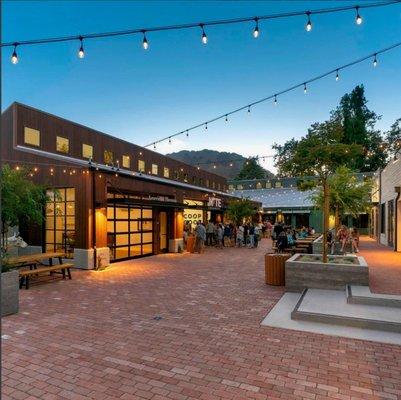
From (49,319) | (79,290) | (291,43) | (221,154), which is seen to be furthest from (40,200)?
(221,154)

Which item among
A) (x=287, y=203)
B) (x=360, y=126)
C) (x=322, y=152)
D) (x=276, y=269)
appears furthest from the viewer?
(x=360, y=126)

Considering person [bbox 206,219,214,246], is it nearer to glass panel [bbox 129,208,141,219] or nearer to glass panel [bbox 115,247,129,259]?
glass panel [bbox 129,208,141,219]

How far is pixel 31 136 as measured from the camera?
52.6 feet

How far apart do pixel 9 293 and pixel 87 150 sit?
1491cm

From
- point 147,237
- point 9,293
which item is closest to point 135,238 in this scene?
point 147,237

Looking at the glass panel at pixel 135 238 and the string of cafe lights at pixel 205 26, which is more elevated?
the string of cafe lights at pixel 205 26

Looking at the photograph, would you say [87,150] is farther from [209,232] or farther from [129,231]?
[209,232]

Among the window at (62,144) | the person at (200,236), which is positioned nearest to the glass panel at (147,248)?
the person at (200,236)

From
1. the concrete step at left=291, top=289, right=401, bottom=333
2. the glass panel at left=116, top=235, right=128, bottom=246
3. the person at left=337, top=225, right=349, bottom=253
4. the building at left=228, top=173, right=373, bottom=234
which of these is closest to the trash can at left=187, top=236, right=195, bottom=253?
A: the glass panel at left=116, top=235, right=128, bottom=246

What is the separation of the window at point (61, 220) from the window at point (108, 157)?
348 inches

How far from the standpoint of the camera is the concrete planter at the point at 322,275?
7585 millimetres

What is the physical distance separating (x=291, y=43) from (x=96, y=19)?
7244mm

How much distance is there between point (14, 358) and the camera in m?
4.39

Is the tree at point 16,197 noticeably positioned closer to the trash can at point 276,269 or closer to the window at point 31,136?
the window at point 31,136
